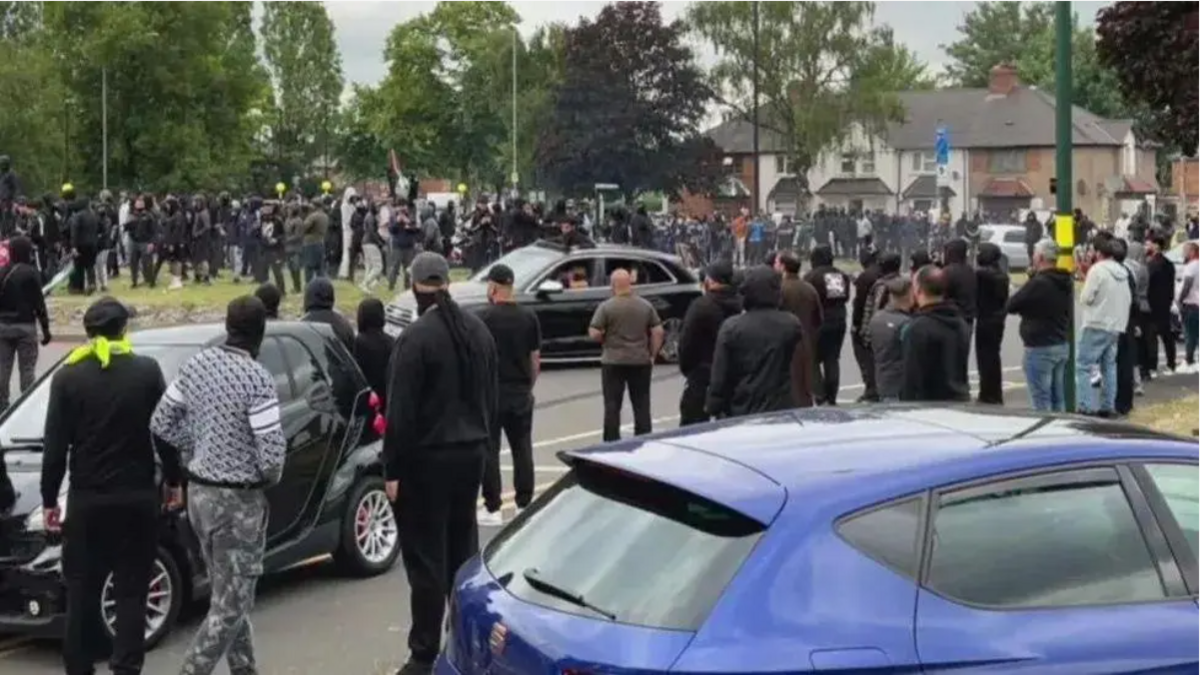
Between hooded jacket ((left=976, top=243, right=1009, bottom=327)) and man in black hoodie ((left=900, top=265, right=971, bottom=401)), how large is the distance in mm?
4931

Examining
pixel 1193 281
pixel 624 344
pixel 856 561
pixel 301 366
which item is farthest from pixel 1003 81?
pixel 856 561

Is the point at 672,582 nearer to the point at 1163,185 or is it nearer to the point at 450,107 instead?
the point at 450,107

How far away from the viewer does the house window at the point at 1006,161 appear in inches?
3438

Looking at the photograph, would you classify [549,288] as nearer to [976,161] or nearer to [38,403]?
[38,403]

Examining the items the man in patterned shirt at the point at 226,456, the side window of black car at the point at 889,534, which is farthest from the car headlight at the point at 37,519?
the side window of black car at the point at 889,534

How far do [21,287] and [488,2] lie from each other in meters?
86.5

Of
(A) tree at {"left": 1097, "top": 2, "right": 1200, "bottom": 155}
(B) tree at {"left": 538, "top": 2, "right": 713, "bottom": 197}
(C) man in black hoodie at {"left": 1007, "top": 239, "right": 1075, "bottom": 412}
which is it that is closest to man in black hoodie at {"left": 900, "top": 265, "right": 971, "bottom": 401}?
(C) man in black hoodie at {"left": 1007, "top": 239, "right": 1075, "bottom": 412}

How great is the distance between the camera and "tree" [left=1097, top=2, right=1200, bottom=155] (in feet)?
54.5

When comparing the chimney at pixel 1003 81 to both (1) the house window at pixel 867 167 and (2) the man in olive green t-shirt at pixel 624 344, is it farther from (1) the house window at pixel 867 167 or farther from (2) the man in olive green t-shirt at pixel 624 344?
(2) the man in olive green t-shirt at pixel 624 344

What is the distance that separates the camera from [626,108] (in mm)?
67625

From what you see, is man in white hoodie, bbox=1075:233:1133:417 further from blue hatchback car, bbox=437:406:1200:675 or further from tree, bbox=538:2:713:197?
tree, bbox=538:2:713:197

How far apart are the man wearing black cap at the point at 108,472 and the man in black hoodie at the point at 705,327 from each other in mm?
5173

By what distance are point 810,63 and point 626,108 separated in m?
12.3

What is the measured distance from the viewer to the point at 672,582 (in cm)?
410
